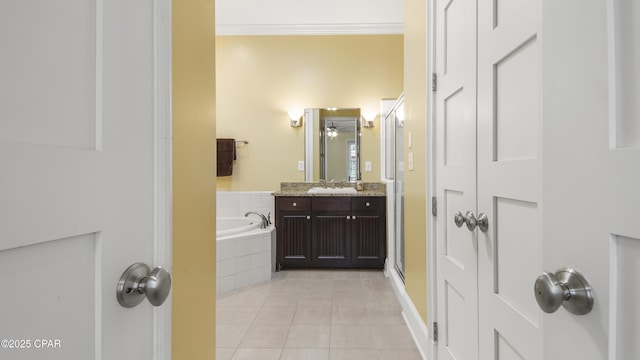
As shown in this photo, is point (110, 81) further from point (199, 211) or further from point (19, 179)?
point (199, 211)

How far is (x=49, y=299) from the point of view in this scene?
15.1 inches

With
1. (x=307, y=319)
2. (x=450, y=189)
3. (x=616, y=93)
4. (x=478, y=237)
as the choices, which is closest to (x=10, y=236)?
(x=616, y=93)

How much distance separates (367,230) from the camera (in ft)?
10.8

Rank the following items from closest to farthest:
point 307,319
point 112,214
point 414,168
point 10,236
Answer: point 10,236 → point 112,214 → point 414,168 → point 307,319

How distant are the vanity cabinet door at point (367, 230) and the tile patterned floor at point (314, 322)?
27 cm

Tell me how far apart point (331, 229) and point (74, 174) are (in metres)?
2.99

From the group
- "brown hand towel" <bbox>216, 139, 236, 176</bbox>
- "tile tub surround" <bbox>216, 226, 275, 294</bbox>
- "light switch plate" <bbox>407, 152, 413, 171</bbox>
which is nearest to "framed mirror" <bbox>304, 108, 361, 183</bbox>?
"brown hand towel" <bbox>216, 139, 236, 176</bbox>

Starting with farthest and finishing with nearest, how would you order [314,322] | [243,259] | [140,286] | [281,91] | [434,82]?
[281,91] < [243,259] < [314,322] < [434,82] < [140,286]

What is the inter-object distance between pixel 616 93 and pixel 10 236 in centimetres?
77

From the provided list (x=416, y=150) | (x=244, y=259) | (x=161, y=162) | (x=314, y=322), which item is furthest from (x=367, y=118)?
(x=161, y=162)

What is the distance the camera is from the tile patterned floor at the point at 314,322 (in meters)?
1.76

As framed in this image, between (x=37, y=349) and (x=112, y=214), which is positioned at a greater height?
(x=112, y=214)

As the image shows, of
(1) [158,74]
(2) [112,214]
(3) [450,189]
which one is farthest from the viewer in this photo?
(3) [450,189]

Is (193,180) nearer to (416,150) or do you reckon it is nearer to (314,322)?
(416,150)
